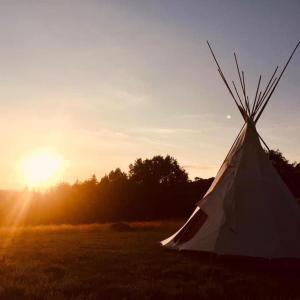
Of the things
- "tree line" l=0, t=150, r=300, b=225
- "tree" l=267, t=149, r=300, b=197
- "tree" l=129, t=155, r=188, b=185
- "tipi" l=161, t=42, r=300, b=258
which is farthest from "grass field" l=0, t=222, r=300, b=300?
"tree" l=129, t=155, r=188, b=185

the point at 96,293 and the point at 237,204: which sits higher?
the point at 237,204

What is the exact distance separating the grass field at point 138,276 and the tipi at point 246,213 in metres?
0.43

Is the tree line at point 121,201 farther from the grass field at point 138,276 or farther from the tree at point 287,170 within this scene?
the grass field at point 138,276

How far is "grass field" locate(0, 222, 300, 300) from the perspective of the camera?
26.1 ft

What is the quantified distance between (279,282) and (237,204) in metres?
3.51

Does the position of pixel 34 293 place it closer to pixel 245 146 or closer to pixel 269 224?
pixel 269 224

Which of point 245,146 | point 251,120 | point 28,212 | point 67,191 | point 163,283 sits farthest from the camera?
point 67,191

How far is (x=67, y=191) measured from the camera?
58.4 metres

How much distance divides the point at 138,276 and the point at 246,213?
13.5 feet

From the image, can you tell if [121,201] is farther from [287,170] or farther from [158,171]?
[287,170]

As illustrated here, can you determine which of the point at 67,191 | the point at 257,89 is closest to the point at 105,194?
the point at 67,191

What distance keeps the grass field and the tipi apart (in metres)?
0.43

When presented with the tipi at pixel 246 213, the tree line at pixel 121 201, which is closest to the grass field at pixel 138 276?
the tipi at pixel 246 213

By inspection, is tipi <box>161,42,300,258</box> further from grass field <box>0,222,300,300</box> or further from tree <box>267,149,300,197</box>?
tree <box>267,149,300,197</box>
